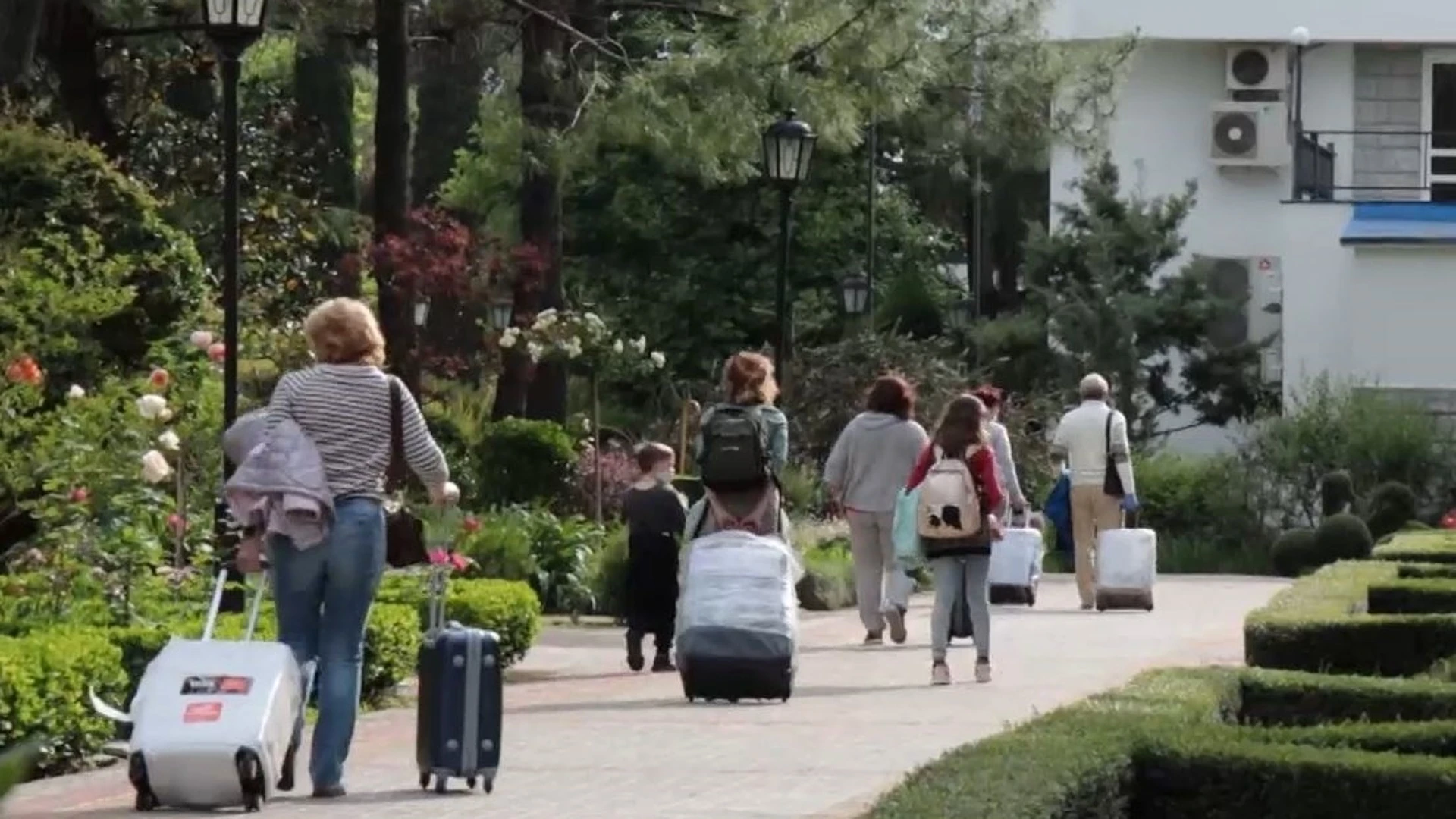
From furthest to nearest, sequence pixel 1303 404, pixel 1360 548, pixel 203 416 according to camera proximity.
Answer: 1. pixel 1303 404
2. pixel 1360 548
3. pixel 203 416

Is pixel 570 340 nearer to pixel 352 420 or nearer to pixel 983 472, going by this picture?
pixel 983 472

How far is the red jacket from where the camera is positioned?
15141 mm

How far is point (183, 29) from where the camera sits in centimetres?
2586

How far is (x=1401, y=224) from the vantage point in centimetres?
A: 3712

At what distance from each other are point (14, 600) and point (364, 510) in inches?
139

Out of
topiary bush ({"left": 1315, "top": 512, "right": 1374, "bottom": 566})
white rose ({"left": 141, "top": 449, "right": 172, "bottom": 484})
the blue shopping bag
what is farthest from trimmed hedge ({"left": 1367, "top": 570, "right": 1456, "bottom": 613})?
topiary bush ({"left": 1315, "top": 512, "right": 1374, "bottom": 566})

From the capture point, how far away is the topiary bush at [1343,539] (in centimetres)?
2783

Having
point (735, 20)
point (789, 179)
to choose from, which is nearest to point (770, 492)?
point (789, 179)

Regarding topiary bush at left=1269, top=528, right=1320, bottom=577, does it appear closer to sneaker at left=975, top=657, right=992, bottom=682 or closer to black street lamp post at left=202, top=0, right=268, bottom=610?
sneaker at left=975, top=657, right=992, bottom=682

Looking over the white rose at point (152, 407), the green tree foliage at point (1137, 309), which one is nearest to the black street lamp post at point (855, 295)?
the green tree foliage at point (1137, 309)

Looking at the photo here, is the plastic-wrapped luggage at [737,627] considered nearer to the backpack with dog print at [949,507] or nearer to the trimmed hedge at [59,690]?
the backpack with dog print at [949,507]

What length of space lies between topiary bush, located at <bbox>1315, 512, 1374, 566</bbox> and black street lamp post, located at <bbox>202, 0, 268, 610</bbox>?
52.2ft

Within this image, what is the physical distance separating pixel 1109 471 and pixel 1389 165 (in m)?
20.3

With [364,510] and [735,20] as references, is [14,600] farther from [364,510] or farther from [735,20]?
[735,20]
